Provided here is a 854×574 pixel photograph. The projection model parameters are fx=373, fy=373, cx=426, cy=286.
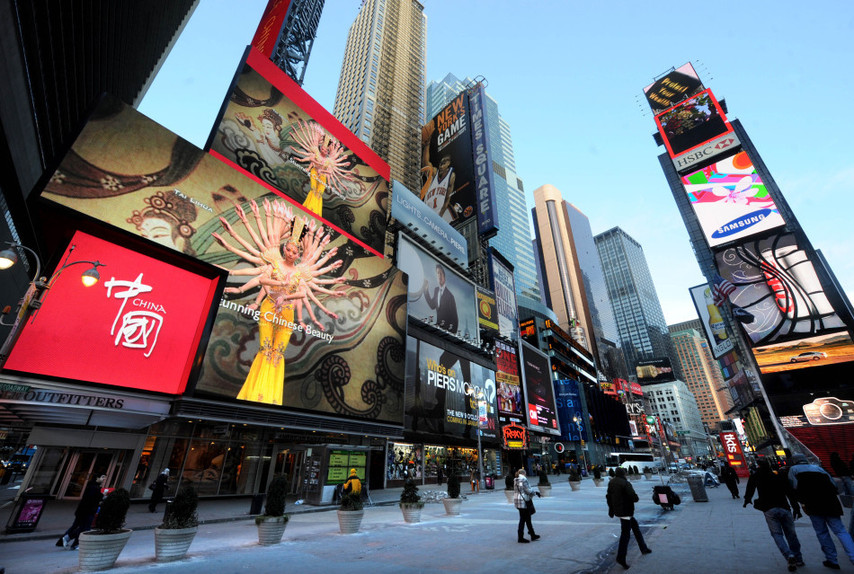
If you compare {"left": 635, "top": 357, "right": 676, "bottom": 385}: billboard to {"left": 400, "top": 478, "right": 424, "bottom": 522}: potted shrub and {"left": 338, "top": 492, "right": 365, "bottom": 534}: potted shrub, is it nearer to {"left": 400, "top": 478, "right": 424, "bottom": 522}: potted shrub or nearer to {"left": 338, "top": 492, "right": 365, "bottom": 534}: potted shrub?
{"left": 400, "top": 478, "right": 424, "bottom": 522}: potted shrub

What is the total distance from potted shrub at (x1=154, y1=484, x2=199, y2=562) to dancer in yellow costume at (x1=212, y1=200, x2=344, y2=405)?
36.9ft

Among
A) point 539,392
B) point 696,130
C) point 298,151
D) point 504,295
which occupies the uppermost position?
point 696,130

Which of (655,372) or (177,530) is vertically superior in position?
(655,372)

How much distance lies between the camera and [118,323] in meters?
15.6

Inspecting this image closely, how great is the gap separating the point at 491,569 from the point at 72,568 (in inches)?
309

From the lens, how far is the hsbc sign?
180 ft

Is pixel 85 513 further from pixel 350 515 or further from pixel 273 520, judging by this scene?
pixel 350 515

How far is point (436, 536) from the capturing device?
1029cm

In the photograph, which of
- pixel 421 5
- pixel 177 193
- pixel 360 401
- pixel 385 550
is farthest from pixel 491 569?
pixel 421 5

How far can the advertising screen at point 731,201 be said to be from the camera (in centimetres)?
4934

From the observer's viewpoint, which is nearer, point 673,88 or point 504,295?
point 504,295

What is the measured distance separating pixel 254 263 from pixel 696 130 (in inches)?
2661

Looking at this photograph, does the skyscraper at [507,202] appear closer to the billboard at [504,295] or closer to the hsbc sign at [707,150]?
the billboard at [504,295]

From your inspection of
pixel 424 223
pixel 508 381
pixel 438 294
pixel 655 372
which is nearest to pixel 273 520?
pixel 438 294
